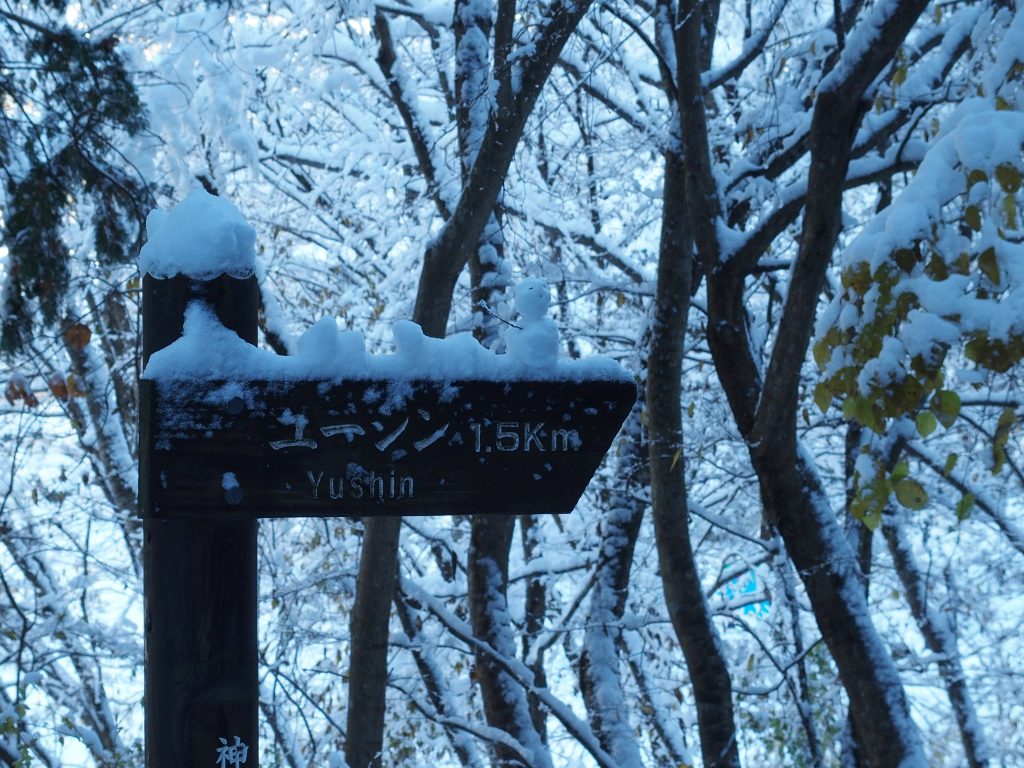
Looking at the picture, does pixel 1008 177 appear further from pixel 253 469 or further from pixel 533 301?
pixel 253 469

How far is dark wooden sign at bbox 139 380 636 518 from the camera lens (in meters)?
1.49

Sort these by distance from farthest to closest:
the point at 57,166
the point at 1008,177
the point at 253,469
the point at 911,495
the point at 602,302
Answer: the point at 602,302 < the point at 57,166 < the point at 911,495 < the point at 1008,177 < the point at 253,469

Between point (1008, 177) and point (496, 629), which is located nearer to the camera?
point (1008, 177)

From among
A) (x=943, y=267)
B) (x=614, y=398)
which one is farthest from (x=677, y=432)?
(x=614, y=398)

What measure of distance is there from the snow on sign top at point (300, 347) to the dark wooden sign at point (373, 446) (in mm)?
21

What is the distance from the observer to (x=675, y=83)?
15.7 feet

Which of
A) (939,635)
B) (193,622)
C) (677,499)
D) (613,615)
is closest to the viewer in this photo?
(193,622)

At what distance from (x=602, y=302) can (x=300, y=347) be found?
7790 mm

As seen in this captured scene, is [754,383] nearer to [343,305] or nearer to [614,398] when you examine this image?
[614,398]

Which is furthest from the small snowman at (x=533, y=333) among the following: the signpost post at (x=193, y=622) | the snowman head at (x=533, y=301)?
the signpost post at (x=193, y=622)

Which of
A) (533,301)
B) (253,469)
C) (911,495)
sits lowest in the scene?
(253,469)

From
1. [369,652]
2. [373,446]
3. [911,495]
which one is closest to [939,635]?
[369,652]

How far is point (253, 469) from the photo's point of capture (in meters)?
1.51

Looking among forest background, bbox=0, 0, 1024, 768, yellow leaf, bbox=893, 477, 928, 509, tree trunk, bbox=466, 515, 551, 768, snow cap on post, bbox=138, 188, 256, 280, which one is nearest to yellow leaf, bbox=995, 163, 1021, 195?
forest background, bbox=0, 0, 1024, 768
